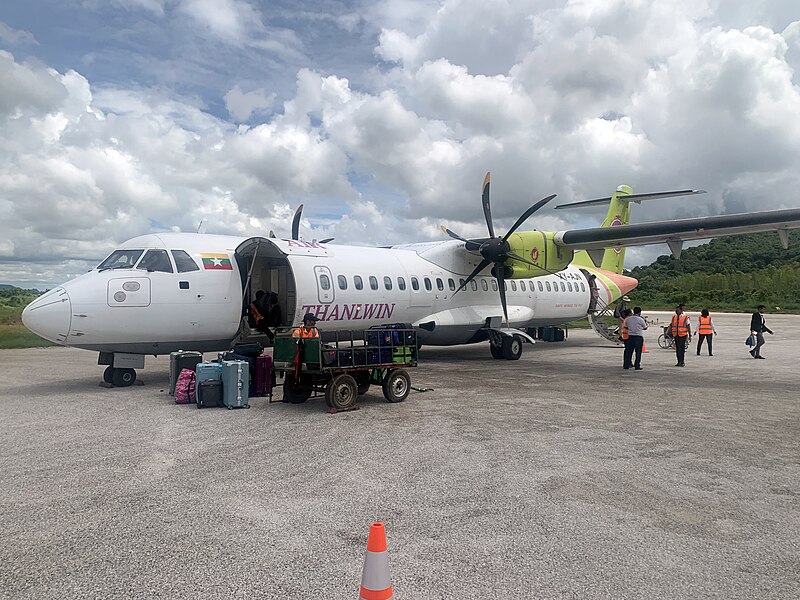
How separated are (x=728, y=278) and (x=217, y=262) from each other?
75.1 meters

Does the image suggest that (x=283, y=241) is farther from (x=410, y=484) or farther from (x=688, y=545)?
(x=688, y=545)

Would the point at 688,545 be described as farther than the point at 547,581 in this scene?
Yes

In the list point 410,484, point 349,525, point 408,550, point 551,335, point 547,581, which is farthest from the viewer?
point 551,335

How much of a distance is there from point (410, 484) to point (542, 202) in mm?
12548

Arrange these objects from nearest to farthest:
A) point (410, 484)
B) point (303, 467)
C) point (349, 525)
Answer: point (349, 525) → point (410, 484) → point (303, 467)

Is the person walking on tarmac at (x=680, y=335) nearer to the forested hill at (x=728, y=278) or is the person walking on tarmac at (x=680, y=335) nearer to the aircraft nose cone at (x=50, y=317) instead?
the aircraft nose cone at (x=50, y=317)

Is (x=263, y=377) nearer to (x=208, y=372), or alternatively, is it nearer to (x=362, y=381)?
(x=208, y=372)

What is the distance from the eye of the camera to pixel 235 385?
998 cm

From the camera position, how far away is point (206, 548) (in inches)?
171

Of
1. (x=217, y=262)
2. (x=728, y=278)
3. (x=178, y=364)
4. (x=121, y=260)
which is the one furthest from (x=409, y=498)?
(x=728, y=278)

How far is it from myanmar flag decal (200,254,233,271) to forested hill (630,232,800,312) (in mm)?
44186

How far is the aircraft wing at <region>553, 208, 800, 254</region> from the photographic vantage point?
13.9 metres

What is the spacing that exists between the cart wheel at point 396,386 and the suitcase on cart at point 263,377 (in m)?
2.43

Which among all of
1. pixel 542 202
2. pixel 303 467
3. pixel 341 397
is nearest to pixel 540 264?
pixel 542 202
